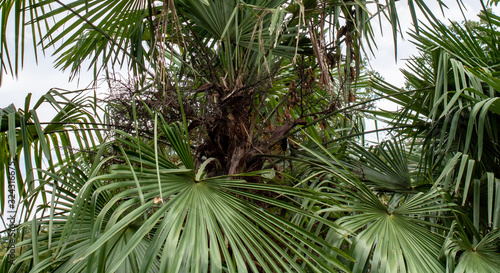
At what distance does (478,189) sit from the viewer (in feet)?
6.39

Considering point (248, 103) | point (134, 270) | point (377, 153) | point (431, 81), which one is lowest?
point (134, 270)

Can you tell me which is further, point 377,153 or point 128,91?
point 377,153

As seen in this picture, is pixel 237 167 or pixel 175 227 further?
pixel 237 167

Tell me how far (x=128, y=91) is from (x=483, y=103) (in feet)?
5.28

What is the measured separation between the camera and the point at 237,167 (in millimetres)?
2014

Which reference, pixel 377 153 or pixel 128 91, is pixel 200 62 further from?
pixel 377 153

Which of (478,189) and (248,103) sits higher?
(248,103)

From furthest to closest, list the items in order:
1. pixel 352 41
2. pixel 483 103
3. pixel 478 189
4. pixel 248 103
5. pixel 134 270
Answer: pixel 352 41 → pixel 248 103 → pixel 478 189 → pixel 483 103 → pixel 134 270

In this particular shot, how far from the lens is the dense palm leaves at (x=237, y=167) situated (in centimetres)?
131

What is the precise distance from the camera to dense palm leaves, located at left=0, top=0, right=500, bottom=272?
1.31 metres

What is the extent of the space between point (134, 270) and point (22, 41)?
1.26 meters

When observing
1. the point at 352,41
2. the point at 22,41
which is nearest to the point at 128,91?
the point at 22,41

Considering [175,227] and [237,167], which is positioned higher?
[237,167]

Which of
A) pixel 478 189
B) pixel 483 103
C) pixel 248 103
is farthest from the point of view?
pixel 248 103
